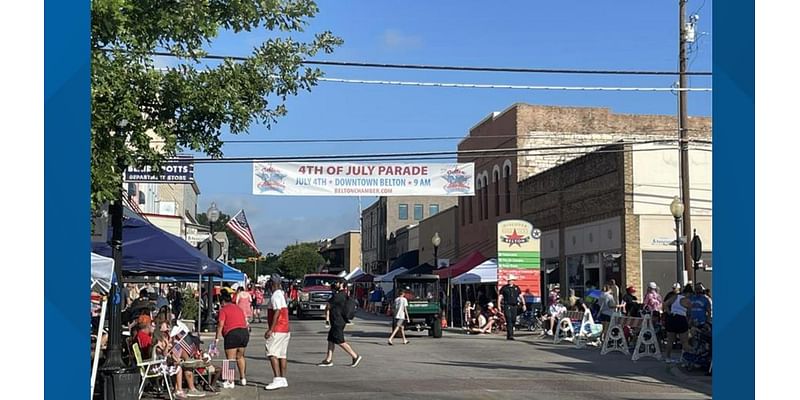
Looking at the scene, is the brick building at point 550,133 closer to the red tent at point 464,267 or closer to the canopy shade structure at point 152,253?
the red tent at point 464,267

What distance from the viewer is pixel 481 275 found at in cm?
3300

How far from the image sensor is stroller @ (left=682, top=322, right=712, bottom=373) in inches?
649

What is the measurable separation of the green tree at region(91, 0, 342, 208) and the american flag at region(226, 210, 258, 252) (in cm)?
1894

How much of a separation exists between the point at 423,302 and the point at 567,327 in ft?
17.2

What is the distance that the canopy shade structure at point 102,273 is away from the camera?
10688 millimetres

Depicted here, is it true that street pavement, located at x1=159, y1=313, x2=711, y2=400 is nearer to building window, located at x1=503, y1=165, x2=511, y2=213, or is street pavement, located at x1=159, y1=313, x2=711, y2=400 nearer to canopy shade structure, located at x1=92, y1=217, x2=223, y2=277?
canopy shade structure, located at x1=92, y1=217, x2=223, y2=277

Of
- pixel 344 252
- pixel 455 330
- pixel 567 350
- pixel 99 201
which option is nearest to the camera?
pixel 99 201

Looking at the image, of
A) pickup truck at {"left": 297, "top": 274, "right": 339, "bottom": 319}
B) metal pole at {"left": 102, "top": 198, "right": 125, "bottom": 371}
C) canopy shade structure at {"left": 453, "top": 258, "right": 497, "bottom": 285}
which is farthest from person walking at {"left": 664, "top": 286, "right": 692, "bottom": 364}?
pickup truck at {"left": 297, "top": 274, "right": 339, "bottom": 319}

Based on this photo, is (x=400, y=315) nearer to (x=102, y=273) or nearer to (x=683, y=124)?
(x=683, y=124)

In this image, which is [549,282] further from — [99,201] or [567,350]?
[99,201]
